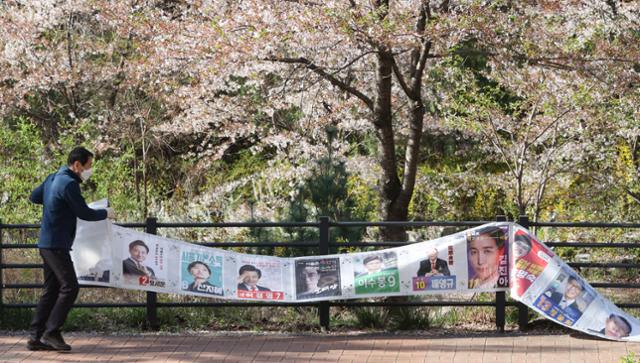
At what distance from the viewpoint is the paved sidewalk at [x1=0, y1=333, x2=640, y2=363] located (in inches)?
329

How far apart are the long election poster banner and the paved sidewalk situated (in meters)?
0.40

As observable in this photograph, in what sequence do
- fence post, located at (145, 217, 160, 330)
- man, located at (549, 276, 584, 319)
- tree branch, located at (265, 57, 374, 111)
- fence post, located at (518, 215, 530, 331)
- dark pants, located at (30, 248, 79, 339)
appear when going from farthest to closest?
tree branch, located at (265, 57, 374, 111) < fence post, located at (145, 217, 160, 330) < fence post, located at (518, 215, 530, 331) < man, located at (549, 276, 584, 319) < dark pants, located at (30, 248, 79, 339)

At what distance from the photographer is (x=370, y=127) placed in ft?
52.1

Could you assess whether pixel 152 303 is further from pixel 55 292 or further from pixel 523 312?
pixel 523 312

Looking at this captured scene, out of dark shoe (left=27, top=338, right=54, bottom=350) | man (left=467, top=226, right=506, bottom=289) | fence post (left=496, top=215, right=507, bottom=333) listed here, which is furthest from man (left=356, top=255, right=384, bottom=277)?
dark shoe (left=27, top=338, right=54, bottom=350)

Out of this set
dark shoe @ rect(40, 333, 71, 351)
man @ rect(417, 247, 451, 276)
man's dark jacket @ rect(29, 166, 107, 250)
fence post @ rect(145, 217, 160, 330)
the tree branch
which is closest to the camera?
man's dark jacket @ rect(29, 166, 107, 250)

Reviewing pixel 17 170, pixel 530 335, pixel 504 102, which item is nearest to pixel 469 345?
pixel 530 335

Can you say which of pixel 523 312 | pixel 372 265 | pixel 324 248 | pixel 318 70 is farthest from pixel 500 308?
pixel 318 70

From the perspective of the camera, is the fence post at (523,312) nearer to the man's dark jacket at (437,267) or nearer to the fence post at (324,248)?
the man's dark jacket at (437,267)

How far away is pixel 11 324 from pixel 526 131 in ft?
27.5

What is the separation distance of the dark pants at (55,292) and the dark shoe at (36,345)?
0.05m

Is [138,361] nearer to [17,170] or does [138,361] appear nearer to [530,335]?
[530,335]

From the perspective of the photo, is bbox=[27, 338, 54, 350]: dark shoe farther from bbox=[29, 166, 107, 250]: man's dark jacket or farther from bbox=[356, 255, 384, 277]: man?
bbox=[356, 255, 384, 277]: man

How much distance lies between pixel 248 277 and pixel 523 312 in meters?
2.80
